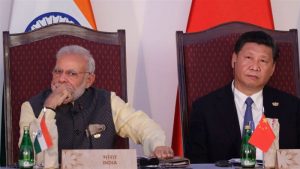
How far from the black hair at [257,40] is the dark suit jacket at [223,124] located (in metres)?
0.20

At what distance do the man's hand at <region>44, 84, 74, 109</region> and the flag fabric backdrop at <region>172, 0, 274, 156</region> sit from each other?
1.20 meters

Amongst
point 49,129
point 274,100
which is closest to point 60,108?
point 49,129

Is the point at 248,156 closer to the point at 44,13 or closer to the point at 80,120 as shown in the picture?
the point at 80,120

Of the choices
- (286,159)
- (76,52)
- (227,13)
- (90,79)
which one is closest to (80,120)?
(90,79)

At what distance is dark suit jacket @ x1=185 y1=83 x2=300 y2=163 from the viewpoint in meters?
3.41

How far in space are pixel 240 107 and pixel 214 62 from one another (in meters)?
0.30

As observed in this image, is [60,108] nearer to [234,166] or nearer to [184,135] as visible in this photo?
[184,135]

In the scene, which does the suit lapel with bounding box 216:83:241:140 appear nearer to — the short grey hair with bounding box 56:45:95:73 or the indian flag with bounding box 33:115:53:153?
the short grey hair with bounding box 56:45:95:73

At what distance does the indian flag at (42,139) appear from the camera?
2539 millimetres

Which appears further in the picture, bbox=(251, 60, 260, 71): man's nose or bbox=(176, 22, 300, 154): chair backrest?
bbox=(176, 22, 300, 154): chair backrest

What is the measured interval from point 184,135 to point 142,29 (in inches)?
43.4

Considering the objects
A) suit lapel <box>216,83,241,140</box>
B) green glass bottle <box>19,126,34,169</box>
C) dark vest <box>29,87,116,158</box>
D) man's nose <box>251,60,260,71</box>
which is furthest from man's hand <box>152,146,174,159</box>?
man's nose <box>251,60,260,71</box>

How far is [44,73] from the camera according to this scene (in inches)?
137

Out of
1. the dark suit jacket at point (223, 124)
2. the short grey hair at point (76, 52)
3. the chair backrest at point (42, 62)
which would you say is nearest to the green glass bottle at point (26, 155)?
the short grey hair at point (76, 52)
